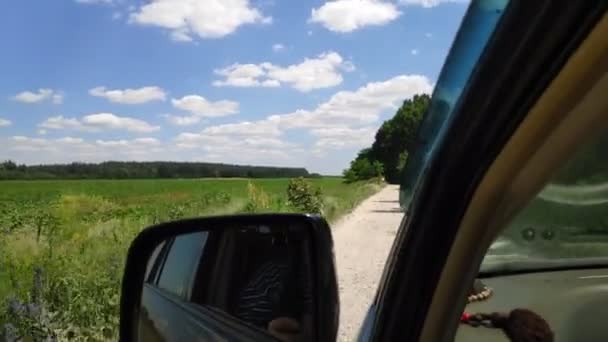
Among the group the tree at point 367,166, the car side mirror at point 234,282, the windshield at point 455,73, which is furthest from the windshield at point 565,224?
the tree at point 367,166

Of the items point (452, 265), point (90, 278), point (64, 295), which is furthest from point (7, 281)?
point (452, 265)

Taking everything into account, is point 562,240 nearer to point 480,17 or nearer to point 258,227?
point 258,227

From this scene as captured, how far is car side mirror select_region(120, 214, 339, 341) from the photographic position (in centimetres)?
134

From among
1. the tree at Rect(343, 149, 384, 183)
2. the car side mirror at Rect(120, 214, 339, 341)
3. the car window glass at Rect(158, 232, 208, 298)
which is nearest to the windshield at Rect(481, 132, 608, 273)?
the car side mirror at Rect(120, 214, 339, 341)

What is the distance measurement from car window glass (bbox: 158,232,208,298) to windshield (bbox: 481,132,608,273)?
0.75m

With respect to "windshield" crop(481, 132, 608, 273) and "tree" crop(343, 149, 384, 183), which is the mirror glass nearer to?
"windshield" crop(481, 132, 608, 273)

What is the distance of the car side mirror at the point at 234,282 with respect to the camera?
1.34 m

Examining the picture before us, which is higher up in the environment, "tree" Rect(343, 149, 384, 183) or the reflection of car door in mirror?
"tree" Rect(343, 149, 384, 183)

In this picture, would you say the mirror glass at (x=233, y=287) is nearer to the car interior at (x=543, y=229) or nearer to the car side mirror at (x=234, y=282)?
the car side mirror at (x=234, y=282)

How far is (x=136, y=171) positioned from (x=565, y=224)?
4380 inches

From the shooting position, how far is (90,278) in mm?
8625

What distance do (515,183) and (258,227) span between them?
2.43 feet

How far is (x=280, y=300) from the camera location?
1379 millimetres

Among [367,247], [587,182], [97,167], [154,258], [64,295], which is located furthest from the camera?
[97,167]
